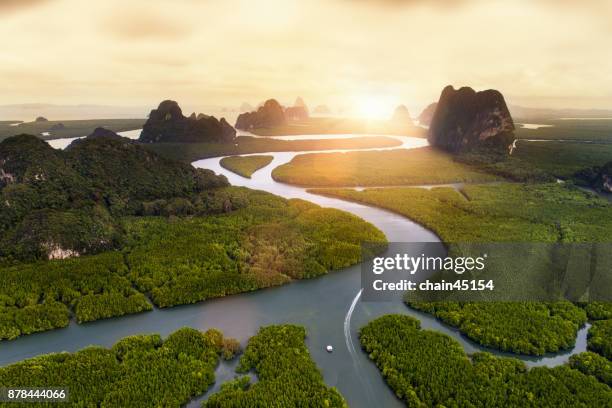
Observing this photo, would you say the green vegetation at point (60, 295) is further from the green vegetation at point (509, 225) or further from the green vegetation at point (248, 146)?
the green vegetation at point (248, 146)

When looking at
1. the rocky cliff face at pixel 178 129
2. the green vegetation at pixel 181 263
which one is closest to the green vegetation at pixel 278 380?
the green vegetation at pixel 181 263

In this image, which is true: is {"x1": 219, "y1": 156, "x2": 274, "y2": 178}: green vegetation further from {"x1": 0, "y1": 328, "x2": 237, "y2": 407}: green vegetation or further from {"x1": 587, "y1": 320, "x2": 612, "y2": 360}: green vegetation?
{"x1": 587, "y1": 320, "x2": 612, "y2": 360}: green vegetation

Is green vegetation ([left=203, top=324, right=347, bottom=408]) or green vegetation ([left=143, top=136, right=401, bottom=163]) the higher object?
green vegetation ([left=143, top=136, right=401, bottom=163])

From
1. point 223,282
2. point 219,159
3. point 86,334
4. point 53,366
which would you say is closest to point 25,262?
point 86,334

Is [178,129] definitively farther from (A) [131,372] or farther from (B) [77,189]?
(A) [131,372]

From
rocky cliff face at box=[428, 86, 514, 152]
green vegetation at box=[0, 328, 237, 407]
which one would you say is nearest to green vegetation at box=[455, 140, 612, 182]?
rocky cliff face at box=[428, 86, 514, 152]

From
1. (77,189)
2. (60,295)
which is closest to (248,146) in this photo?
(77,189)
